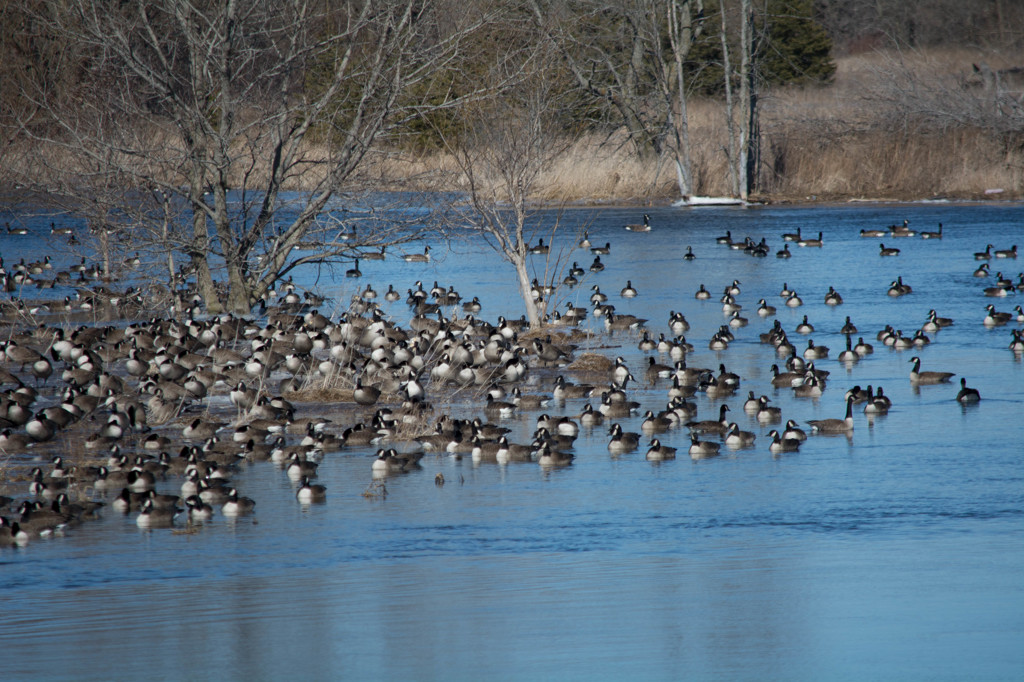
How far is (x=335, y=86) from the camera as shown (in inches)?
819

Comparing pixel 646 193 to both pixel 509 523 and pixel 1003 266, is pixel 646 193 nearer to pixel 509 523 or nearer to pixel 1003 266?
pixel 1003 266

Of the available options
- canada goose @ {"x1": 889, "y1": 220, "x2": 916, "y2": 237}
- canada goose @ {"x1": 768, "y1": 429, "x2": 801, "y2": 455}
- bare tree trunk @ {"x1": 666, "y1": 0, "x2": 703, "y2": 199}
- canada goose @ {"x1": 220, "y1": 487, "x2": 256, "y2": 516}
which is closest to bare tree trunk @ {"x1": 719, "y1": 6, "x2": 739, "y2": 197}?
bare tree trunk @ {"x1": 666, "y1": 0, "x2": 703, "y2": 199}

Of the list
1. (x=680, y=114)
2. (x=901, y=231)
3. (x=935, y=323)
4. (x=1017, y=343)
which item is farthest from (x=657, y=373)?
(x=680, y=114)

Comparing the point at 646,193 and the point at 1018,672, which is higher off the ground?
the point at 646,193

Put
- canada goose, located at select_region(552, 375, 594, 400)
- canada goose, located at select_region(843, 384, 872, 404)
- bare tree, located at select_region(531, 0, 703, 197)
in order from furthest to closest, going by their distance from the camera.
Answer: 1. bare tree, located at select_region(531, 0, 703, 197)
2. canada goose, located at select_region(552, 375, 594, 400)
3. canada goose, located at select_region(843, 384, 872, 404)

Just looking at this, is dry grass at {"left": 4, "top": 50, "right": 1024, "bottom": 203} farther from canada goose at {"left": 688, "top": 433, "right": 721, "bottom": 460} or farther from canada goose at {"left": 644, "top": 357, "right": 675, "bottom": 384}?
canada goose at {"left": 688, "top": 433, "right": 721, "bottom": 460}

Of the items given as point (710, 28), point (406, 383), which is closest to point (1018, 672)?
point (406, 383)

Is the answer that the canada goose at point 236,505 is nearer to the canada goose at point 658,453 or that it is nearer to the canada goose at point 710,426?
the canada goose at point 658,453

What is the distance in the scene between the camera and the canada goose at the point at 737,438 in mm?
14953

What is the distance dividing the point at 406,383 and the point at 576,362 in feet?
12.9

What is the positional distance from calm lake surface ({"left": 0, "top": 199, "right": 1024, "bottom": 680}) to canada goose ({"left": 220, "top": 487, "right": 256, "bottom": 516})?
0.18m

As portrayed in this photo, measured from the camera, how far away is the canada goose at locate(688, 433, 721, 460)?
14555 mm

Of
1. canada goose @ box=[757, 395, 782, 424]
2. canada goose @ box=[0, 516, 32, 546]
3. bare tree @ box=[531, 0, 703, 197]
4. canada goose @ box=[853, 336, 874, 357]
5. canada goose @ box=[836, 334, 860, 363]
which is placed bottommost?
canada goose @ box=[0, 516, 32, 546]

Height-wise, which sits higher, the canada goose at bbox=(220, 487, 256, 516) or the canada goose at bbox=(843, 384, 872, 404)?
the canada goose at bbox=(843, 384, 872, 404)
